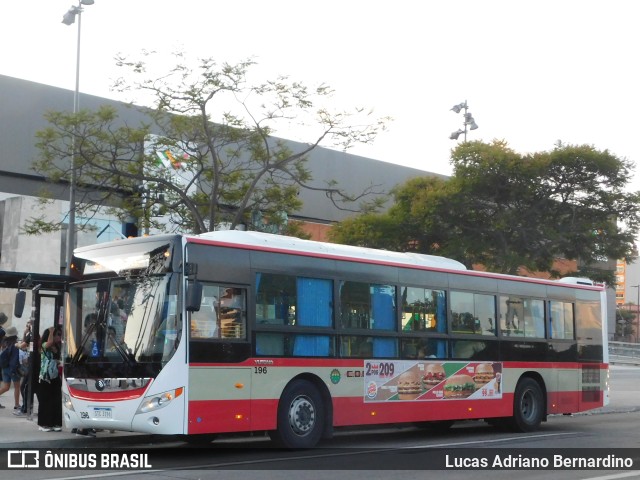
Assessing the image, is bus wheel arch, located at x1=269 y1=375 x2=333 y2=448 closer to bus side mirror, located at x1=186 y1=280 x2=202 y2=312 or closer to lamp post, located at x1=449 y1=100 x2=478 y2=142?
bus side mirror, located at x1=186 y1=280 x2=202 y2=312

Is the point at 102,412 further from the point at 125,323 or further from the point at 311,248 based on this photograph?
the point at 311,248

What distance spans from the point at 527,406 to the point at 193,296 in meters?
9.43

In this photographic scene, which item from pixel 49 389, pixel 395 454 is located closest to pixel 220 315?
pixel 395 454

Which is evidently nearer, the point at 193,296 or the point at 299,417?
the point at 193,296

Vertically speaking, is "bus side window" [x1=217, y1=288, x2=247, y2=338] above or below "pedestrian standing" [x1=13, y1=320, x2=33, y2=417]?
above

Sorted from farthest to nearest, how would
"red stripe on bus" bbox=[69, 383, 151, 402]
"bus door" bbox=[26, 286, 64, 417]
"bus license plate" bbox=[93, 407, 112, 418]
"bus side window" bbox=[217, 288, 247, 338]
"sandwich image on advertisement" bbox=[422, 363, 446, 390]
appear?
"sandwich image on advertisement" bbox=[422, 363, 446, 390] → "bus door" bbox=[26, 286, 64, 417] → "bus side window" bbox=[217, 288, 247, 338] → "bus license plate" bbox=[93, 407, 112, 418] → "red stripe on bus" bbox=[69, 383, 151, 402]

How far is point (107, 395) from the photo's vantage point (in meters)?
13.4

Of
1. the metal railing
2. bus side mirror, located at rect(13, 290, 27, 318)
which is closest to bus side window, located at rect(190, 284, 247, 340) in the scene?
bus side mirror, located at rect(13, 290, 27, 318)

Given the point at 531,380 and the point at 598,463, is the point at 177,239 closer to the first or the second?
the point at 598,463

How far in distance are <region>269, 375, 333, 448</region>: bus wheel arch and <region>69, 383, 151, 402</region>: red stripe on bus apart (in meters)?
2.40

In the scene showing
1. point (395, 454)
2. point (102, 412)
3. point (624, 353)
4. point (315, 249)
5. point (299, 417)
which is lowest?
point (395, 454)

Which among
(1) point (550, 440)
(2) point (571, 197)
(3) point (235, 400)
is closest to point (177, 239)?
(3) point (235, 400)

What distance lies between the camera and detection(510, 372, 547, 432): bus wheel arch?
19.4m

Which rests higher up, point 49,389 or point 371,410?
point 49,389
